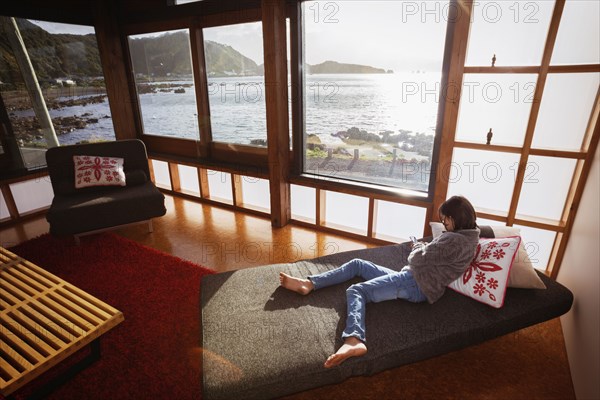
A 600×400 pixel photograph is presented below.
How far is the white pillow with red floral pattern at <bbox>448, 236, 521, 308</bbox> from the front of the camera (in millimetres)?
1692

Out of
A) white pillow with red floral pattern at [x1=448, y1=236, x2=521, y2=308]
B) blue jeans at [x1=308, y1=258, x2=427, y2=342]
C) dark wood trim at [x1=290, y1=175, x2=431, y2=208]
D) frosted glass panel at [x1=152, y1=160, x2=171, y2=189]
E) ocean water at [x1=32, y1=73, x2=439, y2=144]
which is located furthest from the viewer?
frosted glass panel at [x1=152, y1=160, x2=171, y2=189]

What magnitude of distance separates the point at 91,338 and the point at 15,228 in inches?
108

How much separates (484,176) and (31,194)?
4644mm

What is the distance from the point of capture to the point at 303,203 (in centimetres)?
342

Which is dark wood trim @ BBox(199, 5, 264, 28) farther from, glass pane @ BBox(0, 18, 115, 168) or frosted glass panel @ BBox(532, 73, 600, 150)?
frosted glass panel @ BBox(532, 73, 600, 150)

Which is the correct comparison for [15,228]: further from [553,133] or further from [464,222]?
[553,133]

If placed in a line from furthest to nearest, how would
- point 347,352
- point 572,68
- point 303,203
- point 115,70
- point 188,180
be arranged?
point 188,180 < point 115,70 < point 303,203 < point 572,68 < point 347,352

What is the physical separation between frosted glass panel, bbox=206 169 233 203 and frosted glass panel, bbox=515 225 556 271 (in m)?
2.98

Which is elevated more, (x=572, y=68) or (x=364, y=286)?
(x=572, y=68)

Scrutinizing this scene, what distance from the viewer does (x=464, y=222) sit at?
1.65 meters

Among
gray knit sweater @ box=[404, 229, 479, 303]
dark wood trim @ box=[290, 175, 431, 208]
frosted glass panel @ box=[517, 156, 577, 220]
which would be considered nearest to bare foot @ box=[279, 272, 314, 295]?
gray knit sweater @ box=[404, 229, 479, 303]

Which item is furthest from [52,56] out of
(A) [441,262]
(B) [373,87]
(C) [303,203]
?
(A) [441,262]

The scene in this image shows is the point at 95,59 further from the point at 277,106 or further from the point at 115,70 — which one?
the point at 277,106

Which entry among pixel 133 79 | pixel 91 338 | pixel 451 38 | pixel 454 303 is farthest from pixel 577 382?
pixel 133 79
